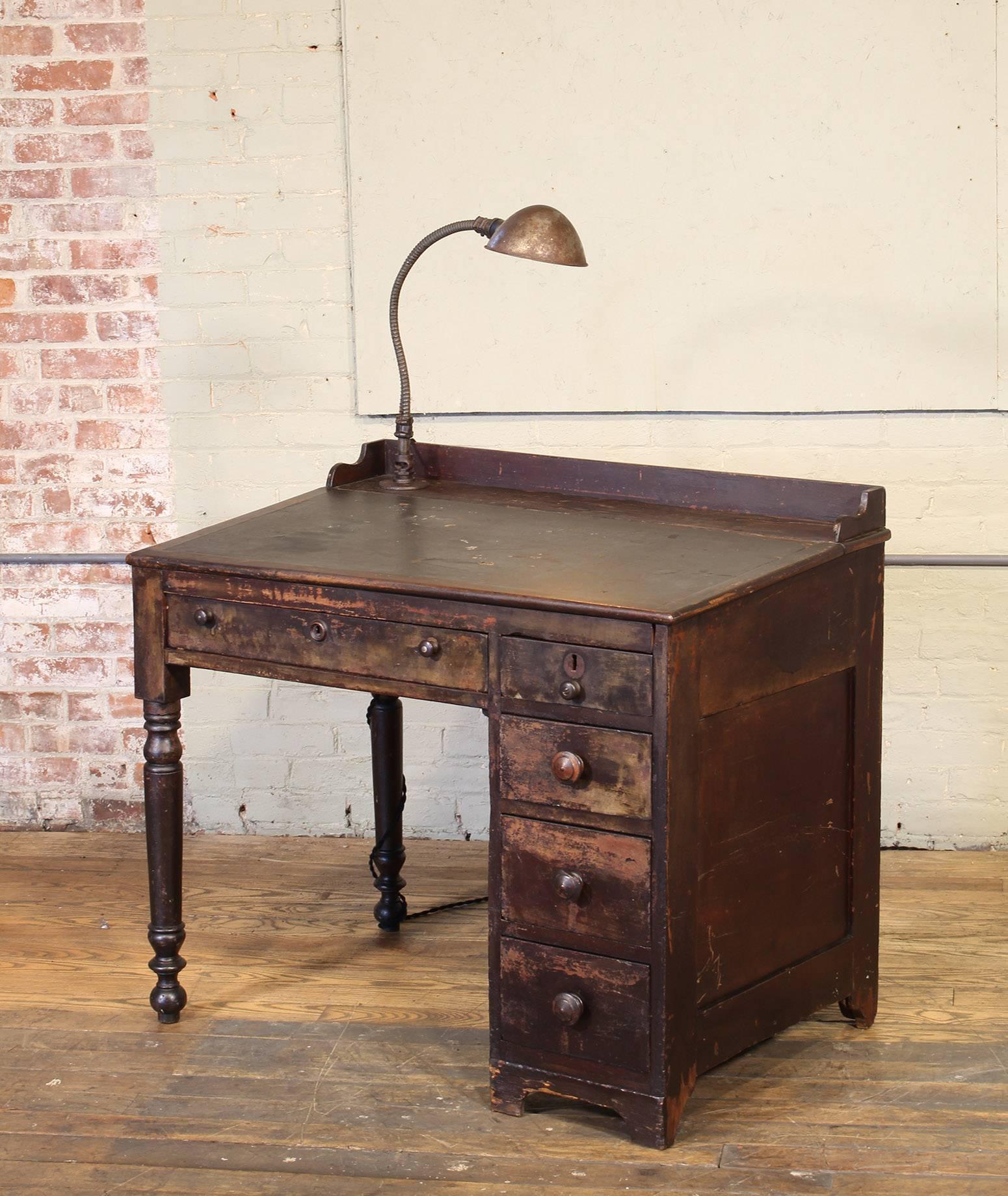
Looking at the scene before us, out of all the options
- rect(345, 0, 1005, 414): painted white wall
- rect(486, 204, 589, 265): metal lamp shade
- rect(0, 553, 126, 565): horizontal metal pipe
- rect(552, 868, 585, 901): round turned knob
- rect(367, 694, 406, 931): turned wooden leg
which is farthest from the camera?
rect(0, 553, 126, 565): horizontal metal pipe

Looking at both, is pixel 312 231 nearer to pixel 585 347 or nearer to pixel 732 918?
pixel 585 347

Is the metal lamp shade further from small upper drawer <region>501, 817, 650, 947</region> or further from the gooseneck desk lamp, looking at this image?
small upper drawer <region>501, 817, 650, 947</region>

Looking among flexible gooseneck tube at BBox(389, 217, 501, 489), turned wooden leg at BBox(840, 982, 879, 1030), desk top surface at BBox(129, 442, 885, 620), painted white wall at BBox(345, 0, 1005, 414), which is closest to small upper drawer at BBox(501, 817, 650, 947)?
desk top surface at BBox(129, 442, 885, 620)

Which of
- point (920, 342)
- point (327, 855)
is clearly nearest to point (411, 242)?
point (920, 342)

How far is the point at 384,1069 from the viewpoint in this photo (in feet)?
9.25

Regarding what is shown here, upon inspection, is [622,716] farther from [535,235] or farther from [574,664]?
[535,235]

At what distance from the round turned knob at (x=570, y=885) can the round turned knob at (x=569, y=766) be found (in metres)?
0.15

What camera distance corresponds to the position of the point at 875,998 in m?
2.95

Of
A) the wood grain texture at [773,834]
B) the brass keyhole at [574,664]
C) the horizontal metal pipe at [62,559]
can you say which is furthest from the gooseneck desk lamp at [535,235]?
the horizontal metal pipe at [62,559]

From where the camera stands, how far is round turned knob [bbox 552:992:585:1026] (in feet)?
8.39

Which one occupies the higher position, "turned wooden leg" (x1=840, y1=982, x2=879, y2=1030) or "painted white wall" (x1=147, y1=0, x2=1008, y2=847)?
"painted white wall" (x1=147, y1=0, x2=1008, y2=847)

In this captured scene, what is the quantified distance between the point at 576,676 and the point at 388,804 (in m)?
1.02

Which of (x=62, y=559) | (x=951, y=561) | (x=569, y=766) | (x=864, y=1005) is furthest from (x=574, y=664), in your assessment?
(x=62, y=559)

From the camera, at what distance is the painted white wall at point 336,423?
144 inches
